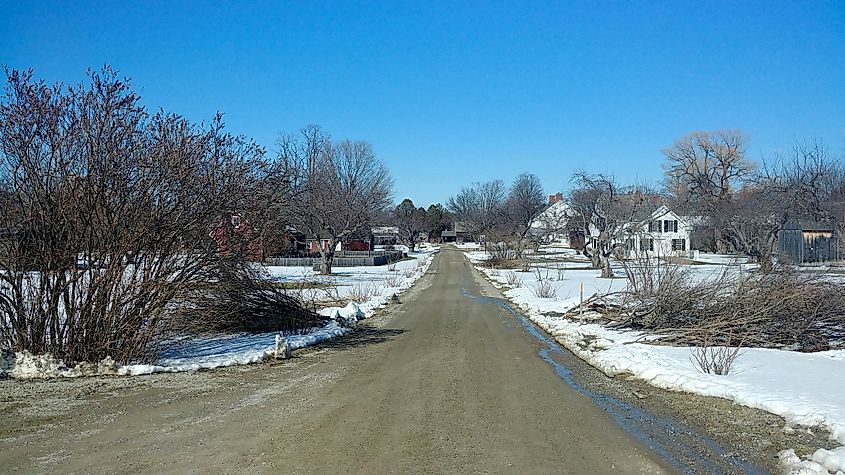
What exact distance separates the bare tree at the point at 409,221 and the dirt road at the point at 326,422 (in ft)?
337

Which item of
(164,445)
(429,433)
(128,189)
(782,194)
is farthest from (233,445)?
(782,194)

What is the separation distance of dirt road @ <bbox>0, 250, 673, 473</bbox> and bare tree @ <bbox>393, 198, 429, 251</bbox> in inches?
4046

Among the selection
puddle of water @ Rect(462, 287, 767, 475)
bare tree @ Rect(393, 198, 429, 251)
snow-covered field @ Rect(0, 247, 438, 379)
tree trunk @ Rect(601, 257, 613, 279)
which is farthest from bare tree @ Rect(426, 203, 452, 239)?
puddle of water @ Rect(462, 287, 767, 475)

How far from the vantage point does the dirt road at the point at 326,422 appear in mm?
6758

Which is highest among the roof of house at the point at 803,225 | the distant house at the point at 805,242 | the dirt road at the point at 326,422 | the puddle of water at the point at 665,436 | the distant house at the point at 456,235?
the distant house at the point at 456,235

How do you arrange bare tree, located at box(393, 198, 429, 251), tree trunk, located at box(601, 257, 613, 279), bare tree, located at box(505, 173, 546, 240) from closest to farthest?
tree trunk, located at box(601, 257, 613, 279)
bare tree, located at box(505, 173, 546, 240)
bare tree, located at box(393, 198, 429, 251)

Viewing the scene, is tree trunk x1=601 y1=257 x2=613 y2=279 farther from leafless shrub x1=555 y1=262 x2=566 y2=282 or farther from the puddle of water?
the puddle of water

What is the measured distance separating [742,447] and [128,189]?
34.2 feet

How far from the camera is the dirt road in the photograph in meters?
6.76

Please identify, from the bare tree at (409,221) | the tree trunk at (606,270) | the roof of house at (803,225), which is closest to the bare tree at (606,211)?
the tree trunk at (606,270)

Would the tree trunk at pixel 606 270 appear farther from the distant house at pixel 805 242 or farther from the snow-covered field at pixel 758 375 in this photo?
the snow-covered field at pixel 758 375

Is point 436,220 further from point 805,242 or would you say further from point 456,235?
point 805,242

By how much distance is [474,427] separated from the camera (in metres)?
8.21

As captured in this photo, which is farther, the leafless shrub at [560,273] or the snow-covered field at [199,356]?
the leafless shrub at [560,273]
